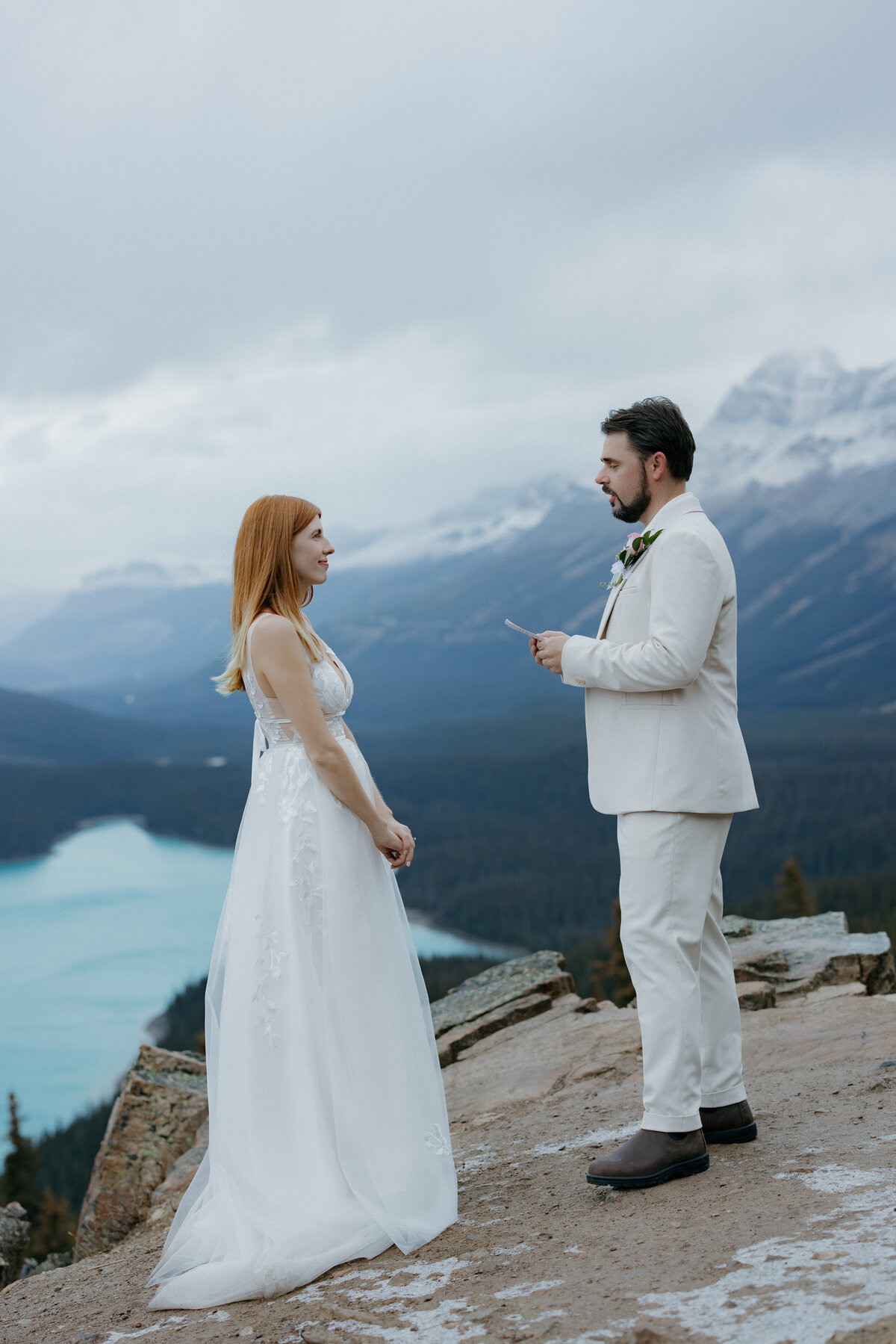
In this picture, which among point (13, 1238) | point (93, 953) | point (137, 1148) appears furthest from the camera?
point (93, 953)

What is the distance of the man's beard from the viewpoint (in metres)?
4.25

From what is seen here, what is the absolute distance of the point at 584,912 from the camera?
383 ft

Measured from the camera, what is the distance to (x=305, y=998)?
4.23 meters

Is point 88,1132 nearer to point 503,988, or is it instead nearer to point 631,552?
point 503,988

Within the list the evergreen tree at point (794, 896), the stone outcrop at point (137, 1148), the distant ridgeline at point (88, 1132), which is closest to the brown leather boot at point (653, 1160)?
the stone outcrop at point (137, 1148)

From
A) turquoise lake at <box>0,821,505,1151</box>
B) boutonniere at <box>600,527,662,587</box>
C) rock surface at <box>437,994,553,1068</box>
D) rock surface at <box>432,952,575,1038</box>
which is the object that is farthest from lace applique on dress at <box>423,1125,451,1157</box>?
turquoise lake at <box>0,821,505,1151</box>

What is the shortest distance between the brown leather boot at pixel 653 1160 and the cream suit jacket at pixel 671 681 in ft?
4.21

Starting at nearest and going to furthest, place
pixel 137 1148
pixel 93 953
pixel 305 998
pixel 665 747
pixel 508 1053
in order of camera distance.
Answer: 1. pixel 665 747
2. pixel 305 998
3. pixel 508 1053
4. pixel 137 1148
5. pixel 93 953

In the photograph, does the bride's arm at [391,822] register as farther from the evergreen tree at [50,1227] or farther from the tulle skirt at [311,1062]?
the evergreen tree at [50,1227]

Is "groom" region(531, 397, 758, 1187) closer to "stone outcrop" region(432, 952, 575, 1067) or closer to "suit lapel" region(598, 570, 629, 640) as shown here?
"suit lapel" region(598, 570, 629, 640)

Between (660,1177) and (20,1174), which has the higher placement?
(660,1177)

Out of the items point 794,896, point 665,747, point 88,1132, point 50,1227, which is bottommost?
point 88,1132

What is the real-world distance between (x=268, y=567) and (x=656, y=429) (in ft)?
5.46

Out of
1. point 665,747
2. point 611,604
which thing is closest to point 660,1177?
point 665,747
